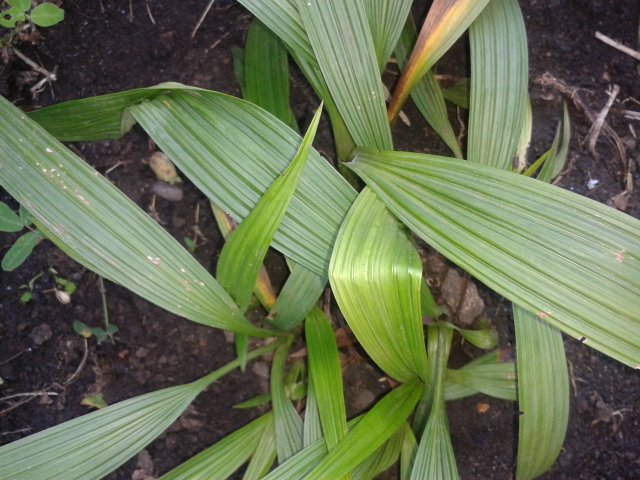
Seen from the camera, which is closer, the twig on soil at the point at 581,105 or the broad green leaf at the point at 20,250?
the broad green leaf at the point at 20,250

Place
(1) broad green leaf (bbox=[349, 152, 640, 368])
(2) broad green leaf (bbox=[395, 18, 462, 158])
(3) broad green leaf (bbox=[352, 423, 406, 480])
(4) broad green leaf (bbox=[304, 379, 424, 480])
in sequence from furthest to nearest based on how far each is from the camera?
(2) broad green leaf (bbox=[395, 18, 462, 158]), (3) broad green leaf (bbox=[352, 423, 406, 480]), (4) broad green leaf (bbox=[304, 379, 424, 480]), (1) broad green leaf (bbox=[349, 152, 640, 368])

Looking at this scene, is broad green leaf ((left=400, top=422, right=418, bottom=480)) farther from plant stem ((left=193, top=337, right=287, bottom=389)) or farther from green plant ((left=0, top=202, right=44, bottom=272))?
green plant ((left=0, top=202, right=44, bottom=272))

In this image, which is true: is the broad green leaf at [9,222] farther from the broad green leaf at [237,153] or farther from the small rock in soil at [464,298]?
the small rock in soil at [464,298]

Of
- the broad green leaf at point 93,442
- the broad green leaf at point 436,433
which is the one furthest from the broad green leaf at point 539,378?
the broad green leaf at point 93,442

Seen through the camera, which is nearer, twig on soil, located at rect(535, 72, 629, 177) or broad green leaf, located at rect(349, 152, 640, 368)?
broad green leaf, located at rect(349, 152, 640, 368)

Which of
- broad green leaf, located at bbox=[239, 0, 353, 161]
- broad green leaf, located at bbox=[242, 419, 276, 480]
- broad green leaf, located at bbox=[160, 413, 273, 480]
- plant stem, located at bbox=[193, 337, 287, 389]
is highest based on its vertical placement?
broad green leaf, located at bbox=[239, 0, 353, 161]

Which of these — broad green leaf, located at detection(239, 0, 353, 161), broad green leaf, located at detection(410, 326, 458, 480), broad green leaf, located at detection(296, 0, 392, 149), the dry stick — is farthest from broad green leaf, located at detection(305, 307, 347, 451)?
the dry stick

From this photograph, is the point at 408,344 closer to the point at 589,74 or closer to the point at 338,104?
the point at 338,104
